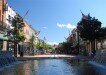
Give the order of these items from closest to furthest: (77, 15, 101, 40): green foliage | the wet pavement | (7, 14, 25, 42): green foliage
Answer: the wet pavement
(7, 14, 25, 42): green foliage
(77, 15, 101, 40): green foliage

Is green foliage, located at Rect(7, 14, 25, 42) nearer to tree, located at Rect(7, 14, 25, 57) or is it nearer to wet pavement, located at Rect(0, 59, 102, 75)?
tree, located at Rect(7, 14, 25, 57)

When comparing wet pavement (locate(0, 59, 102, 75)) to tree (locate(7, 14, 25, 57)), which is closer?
wet pavement (locate(0, 59, 102, 75))

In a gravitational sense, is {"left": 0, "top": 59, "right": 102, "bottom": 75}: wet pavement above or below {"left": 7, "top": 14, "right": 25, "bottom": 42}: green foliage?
below

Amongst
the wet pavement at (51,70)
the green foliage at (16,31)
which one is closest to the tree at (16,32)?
the green foliage at (16,31)

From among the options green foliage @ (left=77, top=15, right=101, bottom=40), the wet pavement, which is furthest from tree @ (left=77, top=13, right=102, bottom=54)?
the wet pavement

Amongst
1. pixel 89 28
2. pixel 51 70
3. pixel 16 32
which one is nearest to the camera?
pixel 51 70

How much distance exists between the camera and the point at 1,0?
74.4 metres

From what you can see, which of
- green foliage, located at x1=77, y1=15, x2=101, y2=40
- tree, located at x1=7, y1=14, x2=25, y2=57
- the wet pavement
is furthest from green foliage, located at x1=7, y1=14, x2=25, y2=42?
the wet pavement

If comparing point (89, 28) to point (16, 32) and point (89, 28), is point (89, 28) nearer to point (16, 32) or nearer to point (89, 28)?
point (89, 28)

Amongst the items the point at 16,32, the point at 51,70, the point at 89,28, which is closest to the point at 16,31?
the point at 16,32

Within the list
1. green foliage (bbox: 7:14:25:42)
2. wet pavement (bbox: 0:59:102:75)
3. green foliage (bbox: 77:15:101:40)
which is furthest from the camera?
green foliage (bbox: 77:15:101:40)

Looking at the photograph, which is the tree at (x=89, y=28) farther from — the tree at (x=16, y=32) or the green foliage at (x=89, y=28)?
the tree at (x=16, y=32)

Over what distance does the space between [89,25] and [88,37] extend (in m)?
2.82

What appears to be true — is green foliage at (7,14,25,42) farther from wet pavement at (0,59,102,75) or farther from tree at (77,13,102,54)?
wet pavement at (0,59,102,75)
